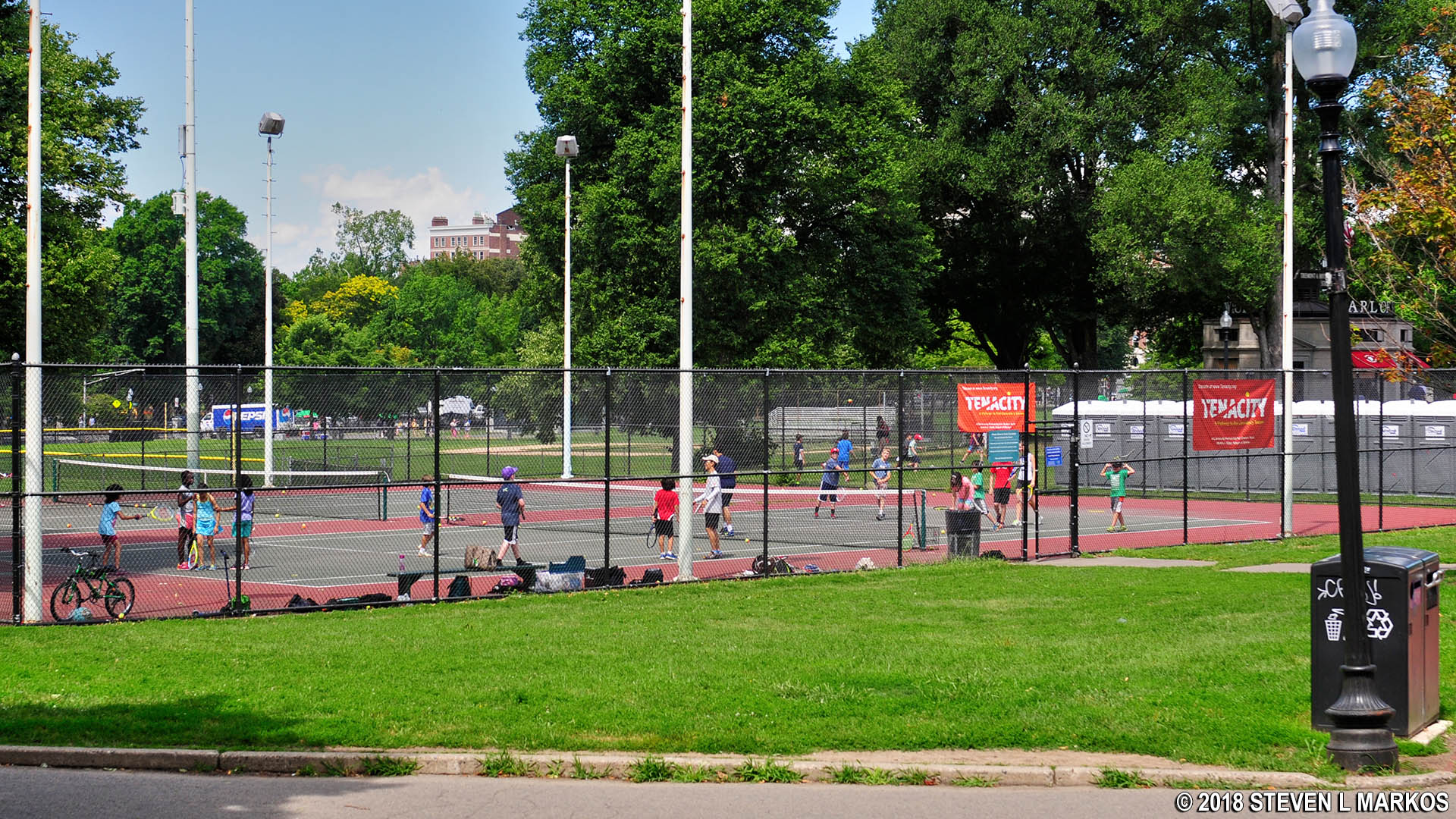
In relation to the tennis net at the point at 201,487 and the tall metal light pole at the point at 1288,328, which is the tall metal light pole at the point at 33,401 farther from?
the tall metal light pole at the point at 1288,328

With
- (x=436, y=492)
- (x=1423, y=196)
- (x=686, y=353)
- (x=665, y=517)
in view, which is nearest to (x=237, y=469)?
(x=436, y=492)

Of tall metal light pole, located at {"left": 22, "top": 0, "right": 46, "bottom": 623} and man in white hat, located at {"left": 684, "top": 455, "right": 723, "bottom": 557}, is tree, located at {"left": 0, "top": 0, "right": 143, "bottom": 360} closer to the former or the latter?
tall metal light pole, located at {"left": 22, "top": 0, "right": 46, "bottom": 623}

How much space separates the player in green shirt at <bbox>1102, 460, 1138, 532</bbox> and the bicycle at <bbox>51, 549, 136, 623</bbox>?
19.2m

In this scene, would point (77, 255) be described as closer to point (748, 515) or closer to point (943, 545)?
point (748, 515)

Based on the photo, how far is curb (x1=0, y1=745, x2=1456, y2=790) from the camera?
780 cm

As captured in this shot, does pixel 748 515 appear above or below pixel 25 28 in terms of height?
below

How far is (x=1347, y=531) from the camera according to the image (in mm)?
8398

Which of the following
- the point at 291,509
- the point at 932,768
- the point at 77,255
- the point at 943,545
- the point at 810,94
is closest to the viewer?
the point at 932,768

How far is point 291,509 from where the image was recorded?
21562 millimetres

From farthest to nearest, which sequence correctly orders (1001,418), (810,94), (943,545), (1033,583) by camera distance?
(810,94) < (943,545) < (1001,418) < (1033,583)

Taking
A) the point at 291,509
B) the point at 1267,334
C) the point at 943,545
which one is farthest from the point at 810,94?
the point at 291,509

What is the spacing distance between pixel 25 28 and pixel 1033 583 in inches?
969

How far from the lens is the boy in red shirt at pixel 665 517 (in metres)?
21.5

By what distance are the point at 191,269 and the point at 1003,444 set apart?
16256 mm
